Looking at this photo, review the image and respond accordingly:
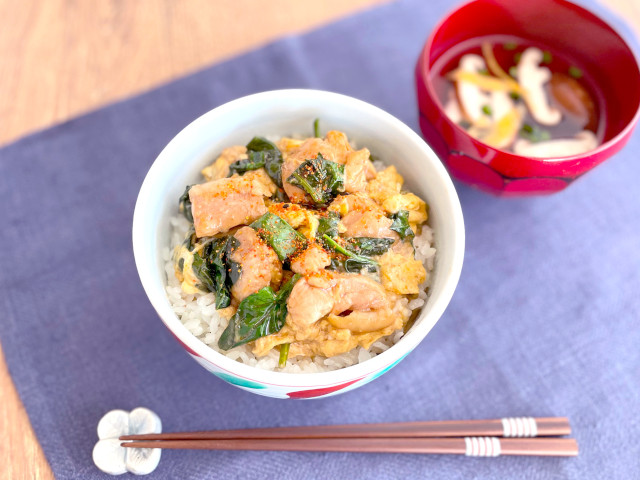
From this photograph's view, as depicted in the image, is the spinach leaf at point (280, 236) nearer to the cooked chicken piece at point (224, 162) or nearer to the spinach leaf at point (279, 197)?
the spinach leaf at point (279, 197)

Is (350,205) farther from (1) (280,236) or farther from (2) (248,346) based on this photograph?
(2) (248,346)

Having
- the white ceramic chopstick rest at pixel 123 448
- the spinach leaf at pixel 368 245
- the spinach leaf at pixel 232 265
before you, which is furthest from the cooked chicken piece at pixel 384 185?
the white ceramic chopstick rest at pixel 123 448

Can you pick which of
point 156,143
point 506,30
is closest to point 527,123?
point 506,30

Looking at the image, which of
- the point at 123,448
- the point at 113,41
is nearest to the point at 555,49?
the point at 113,41

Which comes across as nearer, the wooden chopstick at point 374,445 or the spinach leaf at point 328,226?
the spinach leaf at point 328,226

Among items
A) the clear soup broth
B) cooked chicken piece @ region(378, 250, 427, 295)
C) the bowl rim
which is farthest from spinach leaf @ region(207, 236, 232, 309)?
the clear soup broth

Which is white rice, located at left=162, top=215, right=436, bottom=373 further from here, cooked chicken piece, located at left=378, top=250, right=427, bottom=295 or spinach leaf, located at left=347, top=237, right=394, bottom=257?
spinach leaf, located at left=347, top=237, right=394, bottom=257
